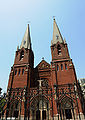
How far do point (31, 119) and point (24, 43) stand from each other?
73.5ft

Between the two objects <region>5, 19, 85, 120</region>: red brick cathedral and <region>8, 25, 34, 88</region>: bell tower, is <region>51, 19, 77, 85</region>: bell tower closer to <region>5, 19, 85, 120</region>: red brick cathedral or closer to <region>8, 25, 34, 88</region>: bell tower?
<region>5, 19, 85, 120</region>: red brick cathedral

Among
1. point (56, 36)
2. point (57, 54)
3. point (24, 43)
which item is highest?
point (56, 36)

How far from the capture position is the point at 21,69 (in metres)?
25.5

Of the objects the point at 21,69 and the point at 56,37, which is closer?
the point at 21,69

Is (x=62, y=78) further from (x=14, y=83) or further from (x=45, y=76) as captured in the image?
(x=14, y=83)

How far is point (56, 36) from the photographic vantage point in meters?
32.2

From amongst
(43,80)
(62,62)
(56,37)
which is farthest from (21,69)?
(56,37)

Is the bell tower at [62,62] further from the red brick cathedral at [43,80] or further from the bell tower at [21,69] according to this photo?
the bell tower at [21,69]

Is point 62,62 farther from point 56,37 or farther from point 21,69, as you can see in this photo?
point 21,69

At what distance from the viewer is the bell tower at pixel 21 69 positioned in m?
22.8

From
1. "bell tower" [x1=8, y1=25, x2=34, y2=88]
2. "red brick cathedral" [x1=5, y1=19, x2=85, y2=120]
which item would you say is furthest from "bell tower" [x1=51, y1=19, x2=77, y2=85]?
"bell tower" [x1=8, y1=25, x2=34, y2=88]

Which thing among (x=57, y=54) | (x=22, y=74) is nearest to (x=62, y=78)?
(x=57, y=54)

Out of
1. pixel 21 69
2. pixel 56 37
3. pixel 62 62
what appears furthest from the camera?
pixel 56 37

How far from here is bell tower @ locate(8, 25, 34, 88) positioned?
22.8 m
